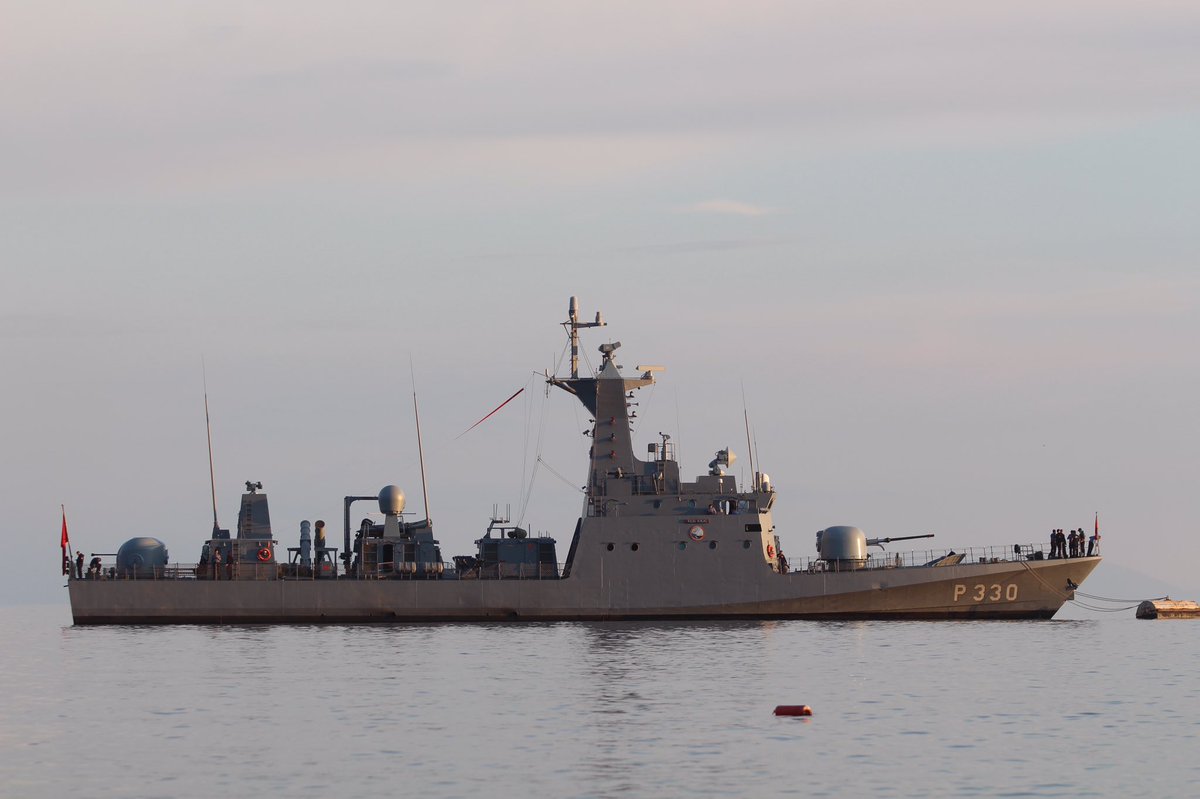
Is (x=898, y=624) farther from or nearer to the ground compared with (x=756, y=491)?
nearer to the ground

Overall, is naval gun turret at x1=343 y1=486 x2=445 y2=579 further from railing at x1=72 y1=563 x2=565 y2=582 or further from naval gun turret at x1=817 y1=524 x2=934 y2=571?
naval gun turret at x1=817 y1=524 x2=934 y2=571

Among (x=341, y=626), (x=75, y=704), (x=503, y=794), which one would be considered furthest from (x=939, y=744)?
(x=341, y=626)

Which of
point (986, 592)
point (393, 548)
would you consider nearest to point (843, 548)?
point (986, 592)

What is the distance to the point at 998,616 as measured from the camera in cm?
5128

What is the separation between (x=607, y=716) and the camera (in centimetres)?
2830

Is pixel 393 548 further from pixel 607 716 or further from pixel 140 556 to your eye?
pixel 607 716

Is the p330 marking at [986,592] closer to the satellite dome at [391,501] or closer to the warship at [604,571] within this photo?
the warship at [604,571]

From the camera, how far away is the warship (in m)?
49.4

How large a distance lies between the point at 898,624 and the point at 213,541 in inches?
912

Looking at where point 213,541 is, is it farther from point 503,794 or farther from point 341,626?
point 503,794

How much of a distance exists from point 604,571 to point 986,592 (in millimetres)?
12432

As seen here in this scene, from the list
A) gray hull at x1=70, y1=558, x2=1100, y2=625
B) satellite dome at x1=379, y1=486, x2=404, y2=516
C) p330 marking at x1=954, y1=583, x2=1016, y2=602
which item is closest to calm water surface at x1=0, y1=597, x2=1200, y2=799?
gray hull at x1=70, y1=558, x2=1100, y2=625

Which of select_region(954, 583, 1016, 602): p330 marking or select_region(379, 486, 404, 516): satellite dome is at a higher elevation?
select_region(379, 486, 404, 516): satellite dome

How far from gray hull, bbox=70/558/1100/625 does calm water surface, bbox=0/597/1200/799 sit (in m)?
2.53
